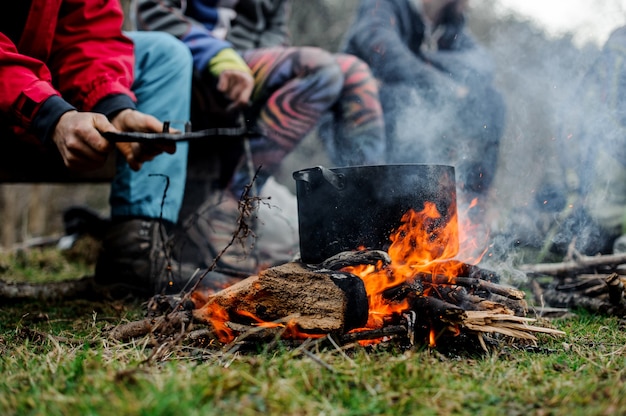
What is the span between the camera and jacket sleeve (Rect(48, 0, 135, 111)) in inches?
89.8

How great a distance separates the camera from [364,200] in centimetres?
184

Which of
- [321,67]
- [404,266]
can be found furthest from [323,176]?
[321,67]

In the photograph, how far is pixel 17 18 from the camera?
225 cm

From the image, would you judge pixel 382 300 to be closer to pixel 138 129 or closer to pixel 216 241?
pixel 138 129

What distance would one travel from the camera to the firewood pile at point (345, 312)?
1579mm

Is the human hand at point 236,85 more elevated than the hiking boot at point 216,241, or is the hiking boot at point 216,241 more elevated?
the human hand at point 236,85

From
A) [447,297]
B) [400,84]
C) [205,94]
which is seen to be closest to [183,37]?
[205,94]

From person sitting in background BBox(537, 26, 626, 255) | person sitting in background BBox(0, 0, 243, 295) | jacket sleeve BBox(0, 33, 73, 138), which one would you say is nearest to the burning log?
person sitting in background BBox(0, 0, 243, 295)

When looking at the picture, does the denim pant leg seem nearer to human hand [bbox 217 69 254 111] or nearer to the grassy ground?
human hand [bbox 217 69 254 111]

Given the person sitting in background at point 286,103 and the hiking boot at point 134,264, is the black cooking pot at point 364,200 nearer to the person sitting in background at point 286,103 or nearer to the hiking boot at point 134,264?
the hiking boot at point 134,264

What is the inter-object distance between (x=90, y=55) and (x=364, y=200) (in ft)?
4.91

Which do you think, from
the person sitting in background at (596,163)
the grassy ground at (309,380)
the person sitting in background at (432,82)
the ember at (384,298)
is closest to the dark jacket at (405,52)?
the person sitting in background at (432,82)

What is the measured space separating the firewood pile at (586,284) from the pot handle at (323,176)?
106 centimetres

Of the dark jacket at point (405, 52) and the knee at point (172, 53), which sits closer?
the knee at point (172, 53)
